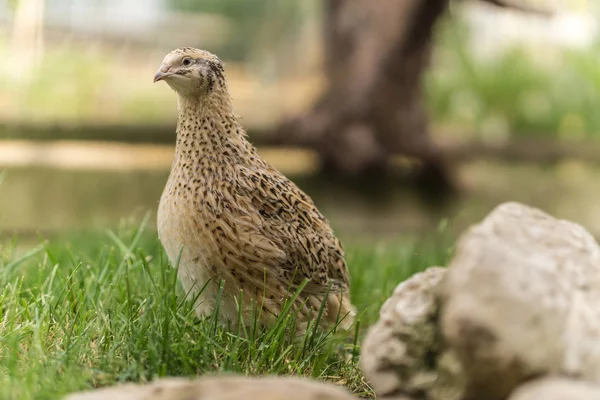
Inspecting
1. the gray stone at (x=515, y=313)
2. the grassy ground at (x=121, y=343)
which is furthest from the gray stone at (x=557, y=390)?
the grassy ground at (x=121, y=343)

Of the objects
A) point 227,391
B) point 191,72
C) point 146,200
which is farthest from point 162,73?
point 146,200

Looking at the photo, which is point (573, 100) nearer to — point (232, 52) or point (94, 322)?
point (232, 52)

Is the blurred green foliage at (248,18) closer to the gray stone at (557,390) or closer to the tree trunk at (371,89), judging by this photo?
the tree trunk at (371,89)

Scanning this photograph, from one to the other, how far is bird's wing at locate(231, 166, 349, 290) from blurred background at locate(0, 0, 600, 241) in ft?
12.4

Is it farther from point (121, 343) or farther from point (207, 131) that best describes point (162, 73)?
point (121, 343)

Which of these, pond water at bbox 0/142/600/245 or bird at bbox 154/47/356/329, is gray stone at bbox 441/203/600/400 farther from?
pond water at bbox 0/142/600/245

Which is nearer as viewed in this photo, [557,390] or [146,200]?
[557,390]

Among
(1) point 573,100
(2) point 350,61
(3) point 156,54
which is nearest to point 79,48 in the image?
(3) point 156,54

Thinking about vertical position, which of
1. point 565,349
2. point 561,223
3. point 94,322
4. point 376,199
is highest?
point 561,223

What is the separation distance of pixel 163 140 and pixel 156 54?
87 centimetres

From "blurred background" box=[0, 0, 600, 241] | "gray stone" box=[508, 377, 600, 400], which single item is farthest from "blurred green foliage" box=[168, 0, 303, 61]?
"gray stone" box=[508, 377, 600, 400]

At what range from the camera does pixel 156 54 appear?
22.8 ft

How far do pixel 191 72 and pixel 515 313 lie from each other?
4.83 feet

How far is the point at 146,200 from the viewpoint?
749 cm
